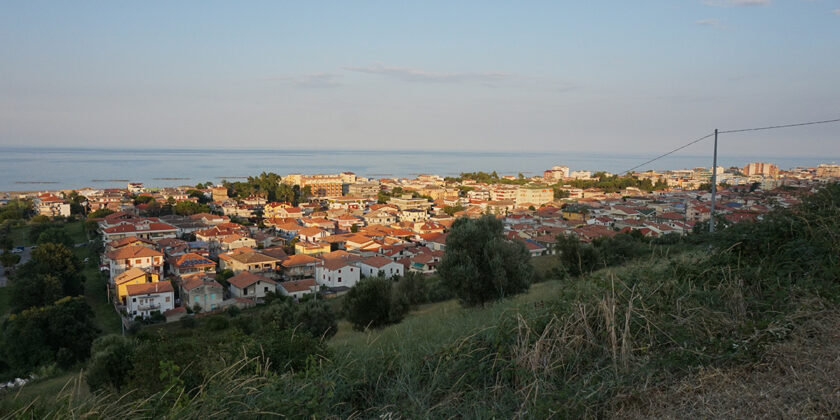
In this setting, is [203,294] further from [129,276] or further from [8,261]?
[8,261]

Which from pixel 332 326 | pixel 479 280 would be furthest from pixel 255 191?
pixel 479 280

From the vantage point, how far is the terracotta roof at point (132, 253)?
68.7 ft

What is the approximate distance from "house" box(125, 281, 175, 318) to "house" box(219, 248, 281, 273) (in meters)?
4.74

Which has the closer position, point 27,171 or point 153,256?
point 153,256

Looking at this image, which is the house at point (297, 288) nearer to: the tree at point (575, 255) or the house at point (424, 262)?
the house at point (424, 262)

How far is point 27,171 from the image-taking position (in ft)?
289

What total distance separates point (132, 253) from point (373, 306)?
645 inches

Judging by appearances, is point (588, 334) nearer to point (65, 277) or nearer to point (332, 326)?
point (332, 326)

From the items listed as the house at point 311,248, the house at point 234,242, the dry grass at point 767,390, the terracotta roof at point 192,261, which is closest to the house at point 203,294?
the terracotta roof at point 192,261

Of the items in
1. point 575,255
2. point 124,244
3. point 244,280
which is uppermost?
point 575,255

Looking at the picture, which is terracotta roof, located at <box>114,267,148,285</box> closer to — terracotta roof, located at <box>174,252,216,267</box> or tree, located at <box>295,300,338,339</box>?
terracotta roof, located at <box>174,252,216,267</box>

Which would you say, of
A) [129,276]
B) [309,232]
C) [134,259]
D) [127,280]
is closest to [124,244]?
[134,259]

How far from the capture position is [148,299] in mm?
17141

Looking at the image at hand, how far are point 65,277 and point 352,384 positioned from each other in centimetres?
2102
